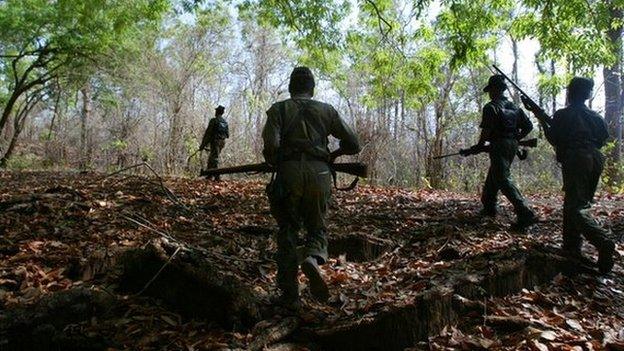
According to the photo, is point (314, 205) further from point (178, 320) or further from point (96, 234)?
point (96, 234)

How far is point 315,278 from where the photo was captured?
3.50 m

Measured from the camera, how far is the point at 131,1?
48.3 feet

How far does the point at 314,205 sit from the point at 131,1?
535 inches

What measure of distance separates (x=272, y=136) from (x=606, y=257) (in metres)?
3.43

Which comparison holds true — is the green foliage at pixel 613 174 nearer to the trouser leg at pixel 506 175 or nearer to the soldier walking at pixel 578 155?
the trouser leg at pixel 506 175

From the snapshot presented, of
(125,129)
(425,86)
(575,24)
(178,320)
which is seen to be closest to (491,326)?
(178,320)

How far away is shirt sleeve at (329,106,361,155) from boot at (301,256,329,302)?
3.35 feet

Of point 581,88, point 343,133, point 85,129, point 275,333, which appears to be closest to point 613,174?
point 581,88

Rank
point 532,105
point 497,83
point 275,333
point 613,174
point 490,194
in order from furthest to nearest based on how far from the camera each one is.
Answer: point 613,174 → point 490,194 → point 497,83 → point 532,105 → point 275,333

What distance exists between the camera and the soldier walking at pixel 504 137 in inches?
242

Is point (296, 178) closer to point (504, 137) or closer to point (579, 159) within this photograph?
point (579, 159)

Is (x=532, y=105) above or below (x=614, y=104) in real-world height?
below

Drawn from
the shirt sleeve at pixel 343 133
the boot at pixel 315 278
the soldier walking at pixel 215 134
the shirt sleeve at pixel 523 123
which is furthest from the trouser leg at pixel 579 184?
the soldier walking at pixel 215 134

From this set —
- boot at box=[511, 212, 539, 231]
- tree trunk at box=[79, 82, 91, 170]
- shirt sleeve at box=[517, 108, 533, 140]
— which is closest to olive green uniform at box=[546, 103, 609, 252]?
boot at box=[511, 212, 539, 231]
